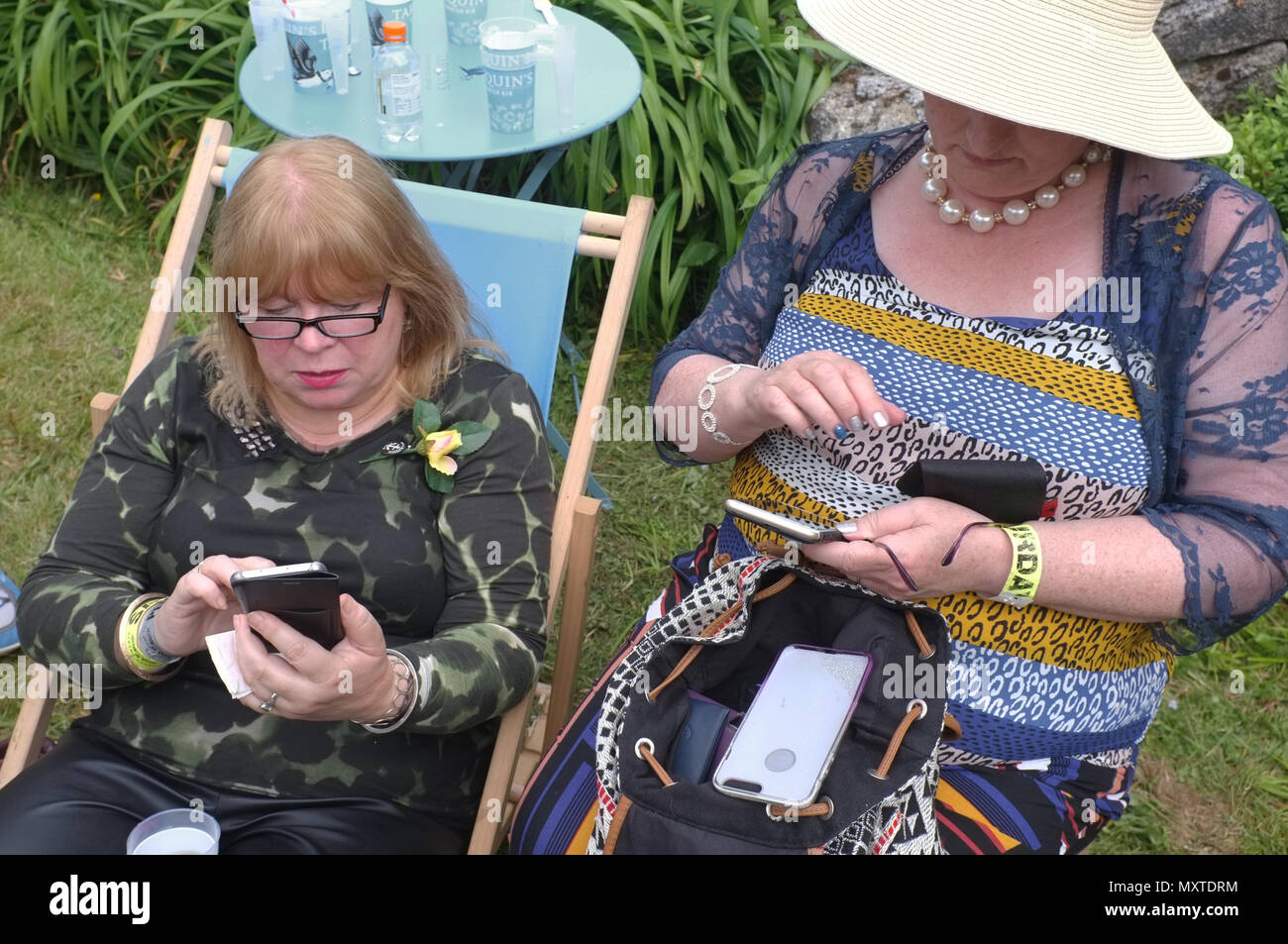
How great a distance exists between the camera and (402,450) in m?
2.15

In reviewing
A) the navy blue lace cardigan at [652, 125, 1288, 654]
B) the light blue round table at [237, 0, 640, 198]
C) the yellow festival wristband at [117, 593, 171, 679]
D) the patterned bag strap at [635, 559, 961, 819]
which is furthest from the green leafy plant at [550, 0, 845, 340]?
the yellow festival wristband at [117, 593, 171, 679]

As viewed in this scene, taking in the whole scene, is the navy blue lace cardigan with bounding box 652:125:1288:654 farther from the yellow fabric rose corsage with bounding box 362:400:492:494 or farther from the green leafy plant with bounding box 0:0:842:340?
the green leafy plant with bounding box 0:0:842:340

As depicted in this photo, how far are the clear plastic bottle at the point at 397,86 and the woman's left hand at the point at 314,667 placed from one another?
78.7 inches

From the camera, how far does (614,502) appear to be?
378 cm

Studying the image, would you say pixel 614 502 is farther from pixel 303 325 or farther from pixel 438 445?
pixel 303 325

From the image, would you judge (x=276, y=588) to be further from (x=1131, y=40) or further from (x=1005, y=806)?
(x=1131, y=40)

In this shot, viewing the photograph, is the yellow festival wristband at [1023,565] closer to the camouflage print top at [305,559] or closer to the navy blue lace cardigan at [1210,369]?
the navy blue lace cardigan at [1210,369]

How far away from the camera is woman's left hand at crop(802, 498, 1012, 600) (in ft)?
5.88

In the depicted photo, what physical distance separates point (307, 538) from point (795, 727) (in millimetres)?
917

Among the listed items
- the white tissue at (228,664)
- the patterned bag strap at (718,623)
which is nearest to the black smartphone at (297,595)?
the white tissue at (228,664)

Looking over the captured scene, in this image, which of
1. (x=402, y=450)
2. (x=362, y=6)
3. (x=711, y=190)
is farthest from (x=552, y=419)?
(x=402, y=450)

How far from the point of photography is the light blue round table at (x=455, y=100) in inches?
135

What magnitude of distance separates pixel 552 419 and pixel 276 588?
2441 millimetres
